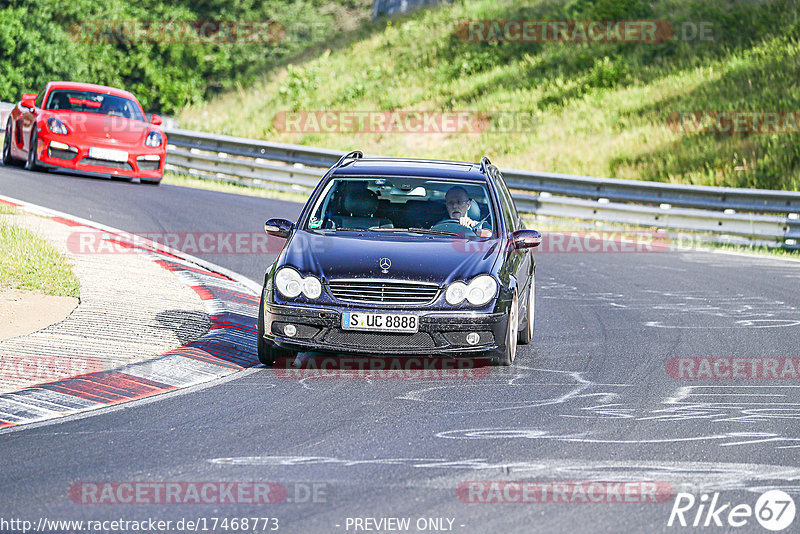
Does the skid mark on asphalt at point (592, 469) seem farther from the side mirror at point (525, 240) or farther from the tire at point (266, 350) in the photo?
the side mirror at point (525, 240)

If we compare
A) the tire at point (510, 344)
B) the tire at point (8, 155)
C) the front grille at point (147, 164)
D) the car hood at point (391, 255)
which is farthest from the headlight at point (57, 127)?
the tire at point (510, 344)

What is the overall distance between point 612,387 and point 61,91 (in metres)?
16.2

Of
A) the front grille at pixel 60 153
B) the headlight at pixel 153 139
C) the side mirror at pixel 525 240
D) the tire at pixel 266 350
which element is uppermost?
the headlight at pixel 153 139

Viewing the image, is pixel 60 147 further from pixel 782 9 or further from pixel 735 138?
pixel 782 9

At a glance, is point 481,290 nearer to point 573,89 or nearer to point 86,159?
point 86,159

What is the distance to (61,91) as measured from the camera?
2206 cm

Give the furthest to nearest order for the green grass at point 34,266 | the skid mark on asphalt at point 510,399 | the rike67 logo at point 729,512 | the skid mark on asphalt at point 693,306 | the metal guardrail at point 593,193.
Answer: the metal guardrail at point 593,193, the skid mark on asphalt at point 693,306, the green grass at point 34,266, the skid mark on asphalt at point 510,399, the rike67 logo at point 729,512

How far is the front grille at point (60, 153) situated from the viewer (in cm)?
2095

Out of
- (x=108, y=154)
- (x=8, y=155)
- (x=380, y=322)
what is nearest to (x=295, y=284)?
(x=380, y=322)

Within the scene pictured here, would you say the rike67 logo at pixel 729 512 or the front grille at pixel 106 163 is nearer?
the rike67 logo at pixel 729 512

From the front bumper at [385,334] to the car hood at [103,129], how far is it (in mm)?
13229

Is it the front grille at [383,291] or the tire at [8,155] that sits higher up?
the tire at [8,155]

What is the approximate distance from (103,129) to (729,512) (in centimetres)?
1736

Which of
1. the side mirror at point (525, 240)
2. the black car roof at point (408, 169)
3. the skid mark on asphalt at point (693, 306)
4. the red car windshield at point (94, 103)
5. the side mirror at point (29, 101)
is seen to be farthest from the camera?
the red car windshield at point (94, 103)
